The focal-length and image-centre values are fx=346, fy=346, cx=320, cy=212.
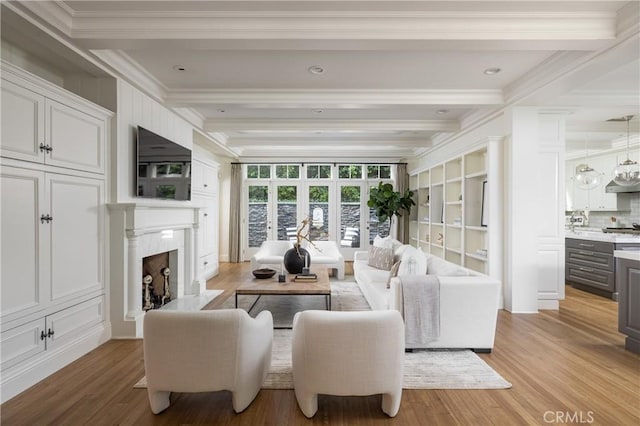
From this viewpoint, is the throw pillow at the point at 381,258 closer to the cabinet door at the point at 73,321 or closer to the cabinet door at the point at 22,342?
the cabinet door at the point at 73,321

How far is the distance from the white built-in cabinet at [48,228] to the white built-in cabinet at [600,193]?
7.61 meters

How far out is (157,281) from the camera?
4453 millimetres

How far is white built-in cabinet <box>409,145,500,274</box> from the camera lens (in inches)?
194

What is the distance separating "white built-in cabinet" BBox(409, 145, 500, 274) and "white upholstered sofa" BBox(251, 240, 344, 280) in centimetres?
195

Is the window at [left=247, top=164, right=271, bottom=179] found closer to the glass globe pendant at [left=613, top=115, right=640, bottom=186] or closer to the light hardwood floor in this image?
the light hardwood floor

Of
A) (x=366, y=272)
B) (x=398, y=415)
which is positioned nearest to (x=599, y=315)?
(x=366, y=272)

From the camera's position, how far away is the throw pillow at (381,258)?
201 inches

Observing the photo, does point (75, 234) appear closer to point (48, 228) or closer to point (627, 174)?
point (48, 228)

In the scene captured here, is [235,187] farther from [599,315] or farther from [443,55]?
[599,315]

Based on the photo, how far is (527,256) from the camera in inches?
170

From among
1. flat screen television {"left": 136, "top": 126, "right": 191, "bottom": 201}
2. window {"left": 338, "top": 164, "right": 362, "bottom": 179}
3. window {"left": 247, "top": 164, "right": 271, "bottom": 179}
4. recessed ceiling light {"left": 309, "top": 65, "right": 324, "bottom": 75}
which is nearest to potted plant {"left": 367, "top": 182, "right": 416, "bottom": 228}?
window {"left": 338, "top": 164, "right": 362, "bottom": 179}

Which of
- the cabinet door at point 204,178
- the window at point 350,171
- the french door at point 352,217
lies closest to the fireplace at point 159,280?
the cabinet door at point 204,178

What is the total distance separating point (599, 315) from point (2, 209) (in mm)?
5943

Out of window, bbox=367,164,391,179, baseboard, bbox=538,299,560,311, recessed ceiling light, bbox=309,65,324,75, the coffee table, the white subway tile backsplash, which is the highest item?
recessed ceiling light, bbox=309,65,324,75
